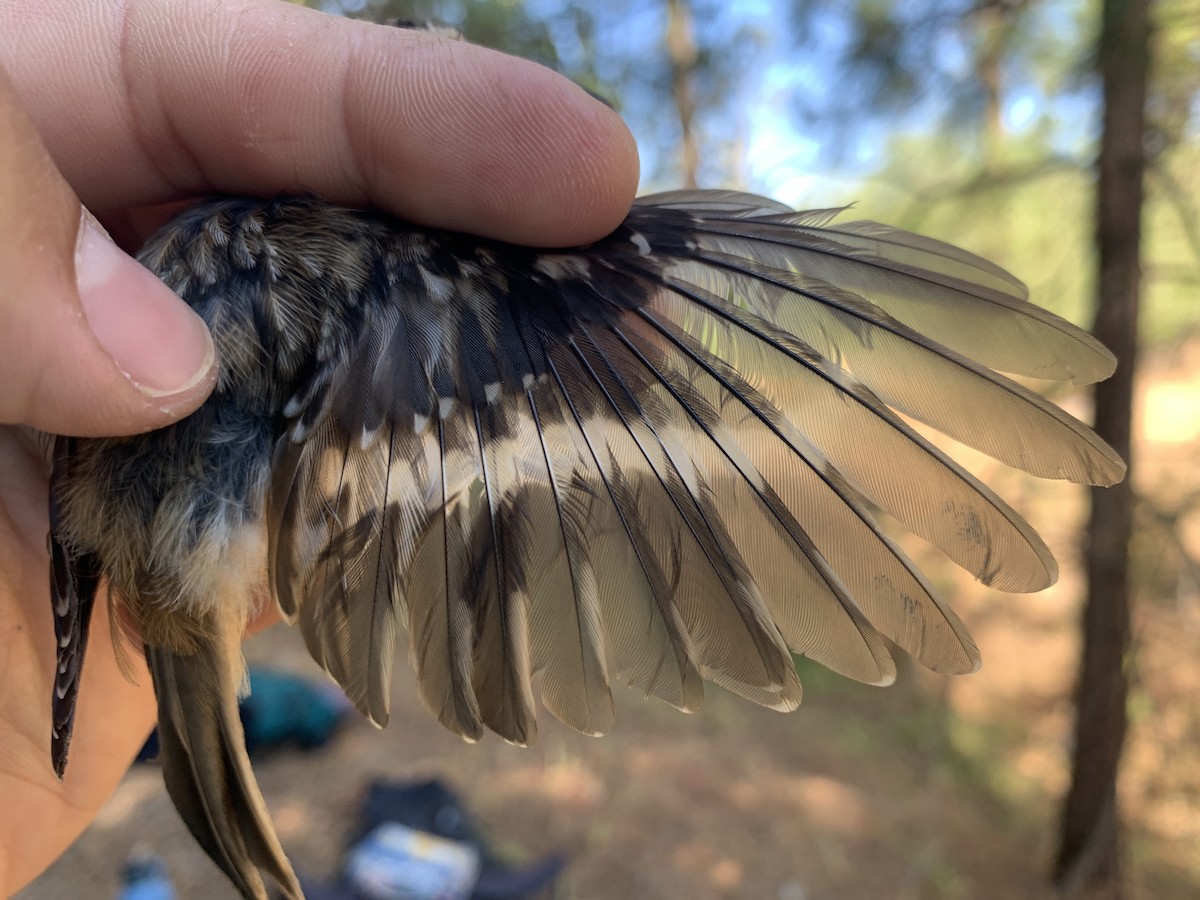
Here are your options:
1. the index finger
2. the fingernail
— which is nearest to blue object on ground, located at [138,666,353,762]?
the index finger

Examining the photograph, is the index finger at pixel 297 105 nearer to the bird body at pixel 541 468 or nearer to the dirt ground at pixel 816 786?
the bird body at pixel 541 468

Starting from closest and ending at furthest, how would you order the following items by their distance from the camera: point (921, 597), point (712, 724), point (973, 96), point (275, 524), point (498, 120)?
1. point (921, 597)
2. point (275, 524)
3. point (498, 120)
4. point (973, 96)
5. point (712, 724)

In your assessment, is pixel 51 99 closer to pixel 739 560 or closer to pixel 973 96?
pixel 739 560

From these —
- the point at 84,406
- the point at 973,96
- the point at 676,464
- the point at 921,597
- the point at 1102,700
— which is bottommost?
the point at 1102,700

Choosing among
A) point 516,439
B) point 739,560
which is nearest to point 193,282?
point 516,439

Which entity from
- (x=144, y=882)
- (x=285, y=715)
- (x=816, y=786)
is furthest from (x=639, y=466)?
(x=285, y=715)

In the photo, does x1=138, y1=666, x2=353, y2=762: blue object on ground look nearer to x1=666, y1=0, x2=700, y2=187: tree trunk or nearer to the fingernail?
the fingernail
